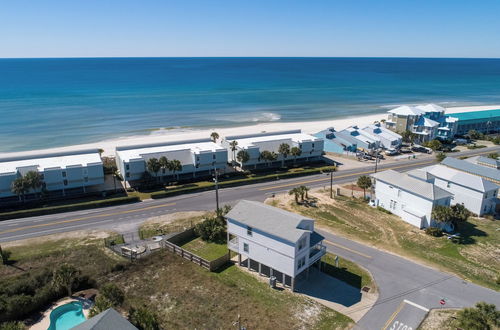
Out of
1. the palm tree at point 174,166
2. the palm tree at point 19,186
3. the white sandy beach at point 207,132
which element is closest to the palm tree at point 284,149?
the palm tree at point 174,166

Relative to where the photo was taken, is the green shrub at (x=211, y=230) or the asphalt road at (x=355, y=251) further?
the green shrub at (x=211, y=230)

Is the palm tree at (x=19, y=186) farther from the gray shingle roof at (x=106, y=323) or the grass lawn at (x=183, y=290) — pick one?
the gray shingle roof at (x=106, y=323)

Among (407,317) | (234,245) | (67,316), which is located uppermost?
(234,245)

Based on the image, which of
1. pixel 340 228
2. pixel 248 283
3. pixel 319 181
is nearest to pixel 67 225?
pixel 248 283

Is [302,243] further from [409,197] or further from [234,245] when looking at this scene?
[409,197]

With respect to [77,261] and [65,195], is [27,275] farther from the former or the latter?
[65,195]

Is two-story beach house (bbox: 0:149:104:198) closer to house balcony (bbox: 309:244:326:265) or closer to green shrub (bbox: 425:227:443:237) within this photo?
house balcony (bbox: 309:244:326:265)

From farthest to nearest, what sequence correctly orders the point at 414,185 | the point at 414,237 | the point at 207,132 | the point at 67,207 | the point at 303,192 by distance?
the point at 207,132
the point at 303,192
the point at 67,207
the point at 414,185
the point at 414,237

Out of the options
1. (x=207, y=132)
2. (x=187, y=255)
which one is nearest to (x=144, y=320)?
(x=187, y=255)
